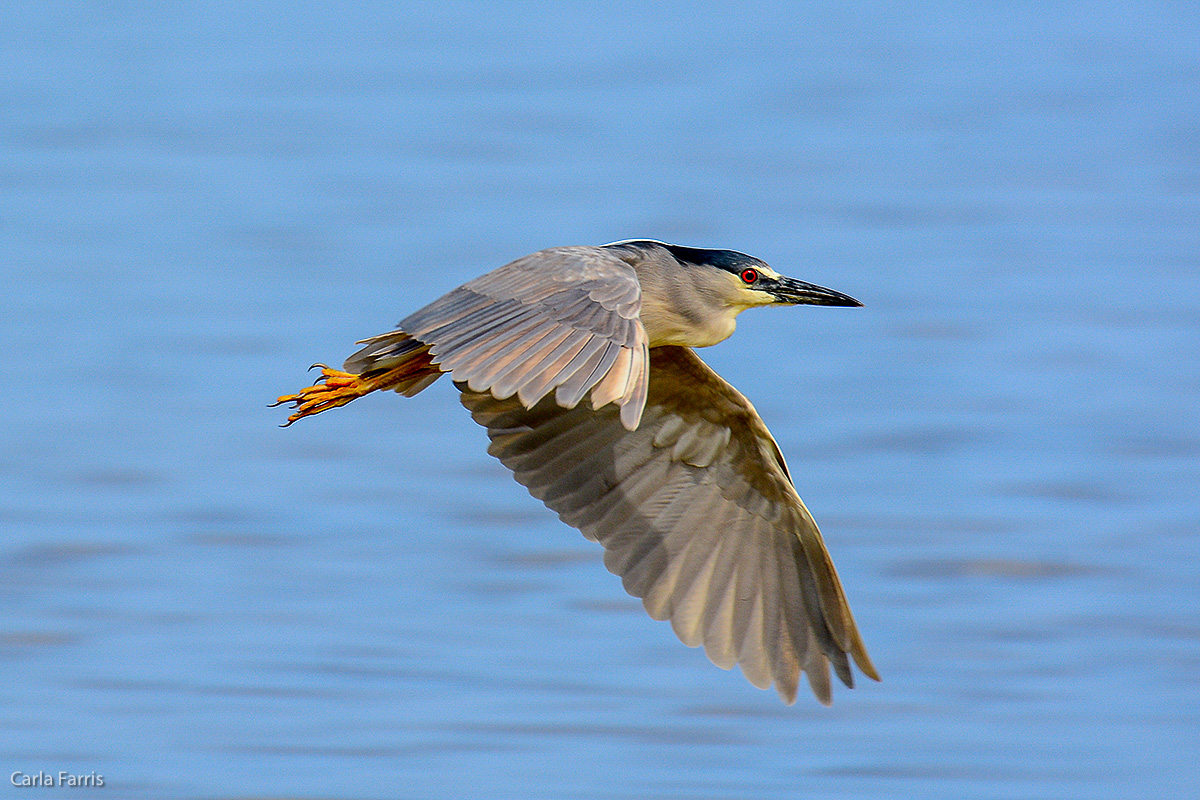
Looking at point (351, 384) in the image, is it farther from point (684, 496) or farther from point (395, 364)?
point (684, 496)

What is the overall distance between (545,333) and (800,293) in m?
1.73

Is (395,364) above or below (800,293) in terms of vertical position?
below

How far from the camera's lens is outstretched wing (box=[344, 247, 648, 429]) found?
15.9ft

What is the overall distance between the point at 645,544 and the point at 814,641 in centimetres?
62

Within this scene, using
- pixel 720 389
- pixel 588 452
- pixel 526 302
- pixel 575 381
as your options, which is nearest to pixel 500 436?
pixel 588 452

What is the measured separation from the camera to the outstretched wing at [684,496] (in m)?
6.26

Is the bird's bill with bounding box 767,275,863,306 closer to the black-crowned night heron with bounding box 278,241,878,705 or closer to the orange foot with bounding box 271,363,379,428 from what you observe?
the black-crowned night heron with bounding box 278,241,878,705

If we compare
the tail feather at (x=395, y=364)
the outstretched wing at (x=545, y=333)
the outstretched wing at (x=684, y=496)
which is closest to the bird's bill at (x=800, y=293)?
the outstretched wing at (x=684, y=496)

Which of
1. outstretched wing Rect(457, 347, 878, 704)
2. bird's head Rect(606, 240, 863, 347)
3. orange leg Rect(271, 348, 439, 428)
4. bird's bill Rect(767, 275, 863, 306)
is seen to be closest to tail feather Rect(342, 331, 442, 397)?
orange leg Rect(271, 348, 439, 428)

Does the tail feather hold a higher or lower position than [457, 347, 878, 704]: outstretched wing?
higher

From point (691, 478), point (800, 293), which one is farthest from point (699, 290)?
point (691, 478)

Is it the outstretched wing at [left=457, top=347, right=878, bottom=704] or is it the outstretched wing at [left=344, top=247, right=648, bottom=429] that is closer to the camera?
the outstretched wing at [left=344, top=247, right=648, bottom=429]

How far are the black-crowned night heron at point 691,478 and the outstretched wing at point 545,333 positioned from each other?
41 centimetres

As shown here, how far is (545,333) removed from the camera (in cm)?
507
